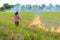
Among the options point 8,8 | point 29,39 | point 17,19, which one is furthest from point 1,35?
point 8,8

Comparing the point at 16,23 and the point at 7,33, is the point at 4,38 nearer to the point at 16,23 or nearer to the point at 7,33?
the point at 7,33

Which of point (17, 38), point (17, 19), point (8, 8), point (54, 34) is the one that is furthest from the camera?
point (8, 8)

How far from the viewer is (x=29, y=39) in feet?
34.1

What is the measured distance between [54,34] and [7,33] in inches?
126

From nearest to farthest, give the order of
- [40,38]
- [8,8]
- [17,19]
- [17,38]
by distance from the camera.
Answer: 1. [17,38]
2. [40,38]
3. [17,19]
4. [8,8]

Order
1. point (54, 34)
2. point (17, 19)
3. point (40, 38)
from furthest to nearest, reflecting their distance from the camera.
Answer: point (17, 19) < point (54, 34) < point (40, 38)

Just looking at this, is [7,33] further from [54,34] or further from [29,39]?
[54,34]

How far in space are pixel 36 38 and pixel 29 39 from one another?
0.38m

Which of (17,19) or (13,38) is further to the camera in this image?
(17,19)

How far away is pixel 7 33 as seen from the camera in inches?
427

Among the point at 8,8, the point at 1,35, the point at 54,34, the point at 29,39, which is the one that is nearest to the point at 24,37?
the point at 29,39

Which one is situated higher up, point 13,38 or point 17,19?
point 13,38

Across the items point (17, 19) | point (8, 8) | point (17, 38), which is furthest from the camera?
point (8, 8)

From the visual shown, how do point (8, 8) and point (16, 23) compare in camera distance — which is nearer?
point (16, 23)
